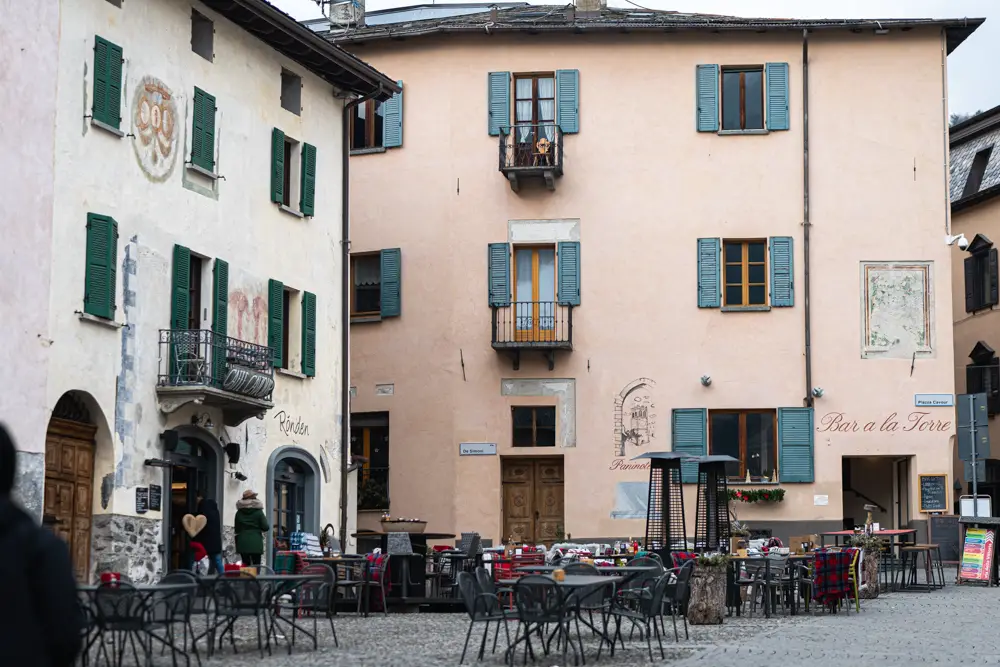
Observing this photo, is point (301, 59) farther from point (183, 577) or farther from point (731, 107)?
point (183, 577)

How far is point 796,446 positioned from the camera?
31.4 meters

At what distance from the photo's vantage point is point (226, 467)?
24578 mm

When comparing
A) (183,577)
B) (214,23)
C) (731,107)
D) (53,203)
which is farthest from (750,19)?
(183,577)

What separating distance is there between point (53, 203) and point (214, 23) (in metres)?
5.72

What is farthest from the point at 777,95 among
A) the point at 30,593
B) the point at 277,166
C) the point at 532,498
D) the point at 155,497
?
the point at 30,593

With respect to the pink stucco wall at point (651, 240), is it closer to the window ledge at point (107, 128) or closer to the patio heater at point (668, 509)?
the patio heater at point (668, 509)

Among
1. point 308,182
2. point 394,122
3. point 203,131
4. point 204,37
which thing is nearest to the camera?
point 203,131

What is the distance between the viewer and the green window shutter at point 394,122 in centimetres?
3322

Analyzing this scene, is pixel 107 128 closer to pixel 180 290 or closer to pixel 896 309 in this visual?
pixel 180 290

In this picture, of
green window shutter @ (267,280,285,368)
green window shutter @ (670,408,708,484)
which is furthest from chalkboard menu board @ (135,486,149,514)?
green window shutter @ (670,408,708,484)

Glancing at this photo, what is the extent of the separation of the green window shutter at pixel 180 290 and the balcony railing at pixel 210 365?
12.4 inches

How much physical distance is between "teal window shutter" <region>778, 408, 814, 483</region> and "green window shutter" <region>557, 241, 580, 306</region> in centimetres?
471

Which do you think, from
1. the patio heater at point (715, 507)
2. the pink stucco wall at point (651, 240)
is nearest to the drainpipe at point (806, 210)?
the pink stucco wall at point (651, 240)

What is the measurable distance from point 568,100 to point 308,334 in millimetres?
8502
